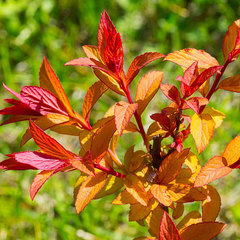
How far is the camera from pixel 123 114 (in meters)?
0.55

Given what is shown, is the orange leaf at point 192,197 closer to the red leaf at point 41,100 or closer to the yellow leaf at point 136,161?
the yellow leaf at point 136,161

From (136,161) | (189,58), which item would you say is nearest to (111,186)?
(136,161)

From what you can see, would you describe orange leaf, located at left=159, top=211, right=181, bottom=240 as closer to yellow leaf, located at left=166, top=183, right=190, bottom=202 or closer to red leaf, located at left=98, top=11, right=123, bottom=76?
yellow leaf, located at left=166, top=183, right=190, bottom=202

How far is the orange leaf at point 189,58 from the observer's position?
604 millimetres

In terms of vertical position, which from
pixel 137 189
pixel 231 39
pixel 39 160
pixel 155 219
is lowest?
pixel 155 219

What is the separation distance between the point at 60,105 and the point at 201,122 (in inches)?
9.5

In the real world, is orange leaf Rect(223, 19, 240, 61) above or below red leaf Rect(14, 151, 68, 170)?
above

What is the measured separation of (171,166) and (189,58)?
186 mm

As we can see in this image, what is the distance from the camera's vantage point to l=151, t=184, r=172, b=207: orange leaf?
0.59m

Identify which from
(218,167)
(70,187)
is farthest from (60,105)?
(70,187)

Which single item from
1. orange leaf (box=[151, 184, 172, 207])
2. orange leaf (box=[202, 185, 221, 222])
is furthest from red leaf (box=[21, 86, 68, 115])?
orange leaf (box=[202, 185, 221, 222])

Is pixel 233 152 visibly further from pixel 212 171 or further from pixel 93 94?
pixel 93 94

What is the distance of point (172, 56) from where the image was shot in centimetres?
60

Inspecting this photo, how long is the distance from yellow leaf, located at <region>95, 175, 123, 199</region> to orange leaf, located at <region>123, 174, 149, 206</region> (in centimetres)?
5
